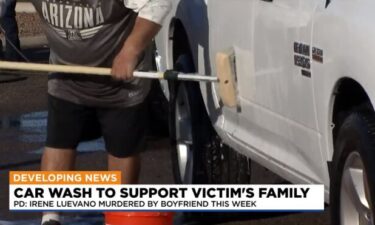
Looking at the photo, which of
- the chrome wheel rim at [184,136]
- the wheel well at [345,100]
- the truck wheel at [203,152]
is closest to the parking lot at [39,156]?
the truck wheel at [203,152]

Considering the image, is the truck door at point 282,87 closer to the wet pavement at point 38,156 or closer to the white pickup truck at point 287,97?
the white pickup truck at point 287,97

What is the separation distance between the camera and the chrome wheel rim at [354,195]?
18.6ft

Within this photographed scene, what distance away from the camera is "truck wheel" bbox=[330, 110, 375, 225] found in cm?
555

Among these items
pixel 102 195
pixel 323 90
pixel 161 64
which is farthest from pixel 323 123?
pixel 161 64

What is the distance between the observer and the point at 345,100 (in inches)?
234

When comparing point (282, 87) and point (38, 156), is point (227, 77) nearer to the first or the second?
point (282, 87)

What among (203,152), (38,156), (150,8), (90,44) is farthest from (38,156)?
(150,8)

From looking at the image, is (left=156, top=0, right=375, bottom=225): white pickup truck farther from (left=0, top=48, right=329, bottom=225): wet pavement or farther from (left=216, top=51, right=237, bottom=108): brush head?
(left=0, top=48, right=329, bottom=225): wet pavement

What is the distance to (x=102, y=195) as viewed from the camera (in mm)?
5867

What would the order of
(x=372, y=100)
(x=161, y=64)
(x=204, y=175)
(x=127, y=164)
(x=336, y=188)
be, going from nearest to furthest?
(x=372, y=100)
(x=336, y=188)
(x=127, y=164)
(x=204, y=175)
(x=161, y=64)

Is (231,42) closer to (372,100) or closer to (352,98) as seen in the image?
(352,98)

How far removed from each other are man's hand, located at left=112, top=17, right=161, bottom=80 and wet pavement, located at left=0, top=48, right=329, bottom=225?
152 centimetres

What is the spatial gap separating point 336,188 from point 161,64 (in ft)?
9.87

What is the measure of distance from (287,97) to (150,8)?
81 cm
